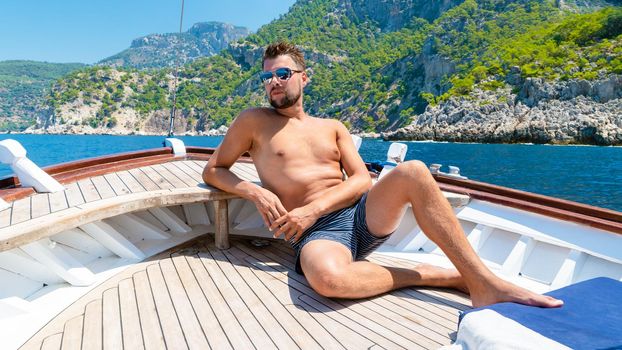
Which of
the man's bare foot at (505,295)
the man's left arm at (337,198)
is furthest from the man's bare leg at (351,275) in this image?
the man's bare foot at (505,295)

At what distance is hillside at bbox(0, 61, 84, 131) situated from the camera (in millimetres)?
137750

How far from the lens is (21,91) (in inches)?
5979

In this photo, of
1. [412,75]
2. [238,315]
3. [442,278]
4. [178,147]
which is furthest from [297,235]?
[412,75]

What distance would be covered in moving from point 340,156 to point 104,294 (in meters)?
1.54

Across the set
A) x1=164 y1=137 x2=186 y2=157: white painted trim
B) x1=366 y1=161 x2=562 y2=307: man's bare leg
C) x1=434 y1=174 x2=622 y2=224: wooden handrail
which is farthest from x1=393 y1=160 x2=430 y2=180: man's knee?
x1=164 y1=137 x2=186 y2=157: white painted trim

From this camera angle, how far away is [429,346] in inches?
56.1

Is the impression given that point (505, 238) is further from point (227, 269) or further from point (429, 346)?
point (227, 269)

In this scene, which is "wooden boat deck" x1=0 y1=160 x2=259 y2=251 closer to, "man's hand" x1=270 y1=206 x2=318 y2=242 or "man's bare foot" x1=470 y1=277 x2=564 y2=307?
"man's hand" x1=270 y1=206 x2=318 y2=242

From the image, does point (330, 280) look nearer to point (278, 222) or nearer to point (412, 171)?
point (278, 222)

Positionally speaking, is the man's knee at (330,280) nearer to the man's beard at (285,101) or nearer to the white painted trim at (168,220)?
the man's beard at (285,101)

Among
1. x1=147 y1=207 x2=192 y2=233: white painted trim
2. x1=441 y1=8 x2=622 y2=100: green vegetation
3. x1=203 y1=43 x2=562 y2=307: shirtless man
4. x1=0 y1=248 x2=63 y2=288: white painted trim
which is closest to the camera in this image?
x1=203 y1=43 x2=562 y2=307: shirtless man

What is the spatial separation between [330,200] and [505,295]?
940 mm

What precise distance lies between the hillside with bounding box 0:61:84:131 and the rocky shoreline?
12571 cm

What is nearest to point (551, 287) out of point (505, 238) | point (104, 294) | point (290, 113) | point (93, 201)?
point (505, 238)
